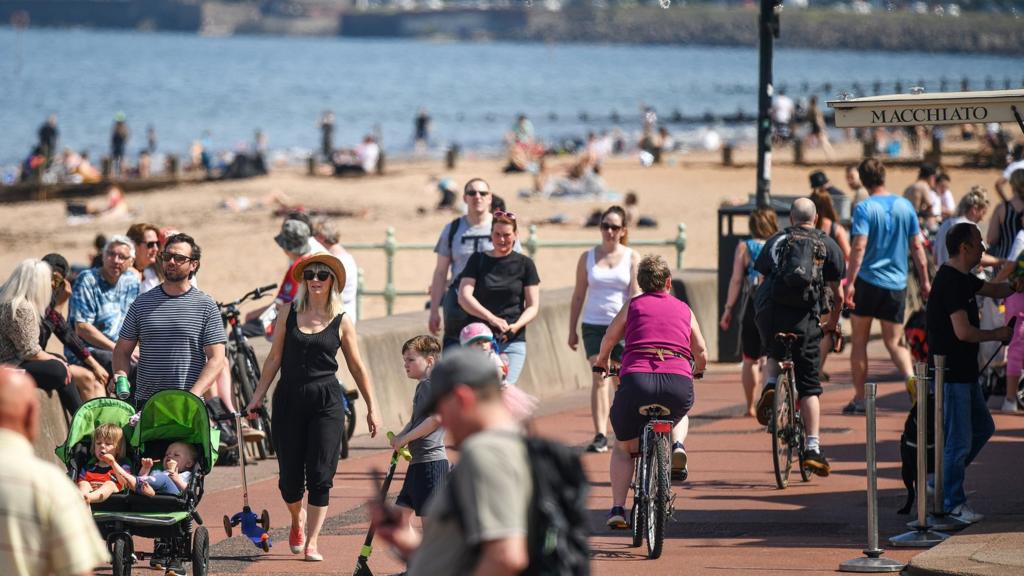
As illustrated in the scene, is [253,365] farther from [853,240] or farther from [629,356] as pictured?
[853,240]

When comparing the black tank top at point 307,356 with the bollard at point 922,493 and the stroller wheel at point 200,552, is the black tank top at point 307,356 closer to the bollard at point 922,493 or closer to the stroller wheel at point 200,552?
the stroller wheel at point 200,552

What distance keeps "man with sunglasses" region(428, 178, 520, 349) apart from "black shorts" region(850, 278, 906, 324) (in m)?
3.09

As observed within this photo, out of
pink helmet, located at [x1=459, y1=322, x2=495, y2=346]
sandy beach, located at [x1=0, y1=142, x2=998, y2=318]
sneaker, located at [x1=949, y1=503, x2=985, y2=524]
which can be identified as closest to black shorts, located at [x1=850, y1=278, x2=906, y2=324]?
sneaker, located at [x1=949, y1=503, x2=985, y2=524]

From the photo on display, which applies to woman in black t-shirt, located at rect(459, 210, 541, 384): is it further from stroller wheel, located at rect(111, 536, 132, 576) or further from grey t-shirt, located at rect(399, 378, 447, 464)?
stroller wheel, located at rect(111, 536, 132, 576)

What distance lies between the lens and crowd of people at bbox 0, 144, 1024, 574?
16.0ft

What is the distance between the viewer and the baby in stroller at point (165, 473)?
7926mm

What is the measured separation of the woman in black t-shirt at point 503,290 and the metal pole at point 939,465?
304cm

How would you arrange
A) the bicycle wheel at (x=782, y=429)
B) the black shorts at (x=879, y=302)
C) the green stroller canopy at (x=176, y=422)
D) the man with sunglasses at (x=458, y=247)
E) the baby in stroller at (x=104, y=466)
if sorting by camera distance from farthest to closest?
the black shorts at (x=879, y=302)
the man with sunglasses at (x=458, y=247)
the bicycle wheel at (x=782, y=429)
the green stroller canopy at (x=176, y=422)
the baby in stroller at (x=104, y=466)

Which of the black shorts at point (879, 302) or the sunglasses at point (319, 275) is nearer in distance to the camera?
the sunglasses at point (319, 275)

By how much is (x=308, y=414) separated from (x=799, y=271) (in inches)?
138

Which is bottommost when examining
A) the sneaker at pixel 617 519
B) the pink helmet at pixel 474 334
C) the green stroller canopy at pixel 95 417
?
the sneaker at pixel 617 519

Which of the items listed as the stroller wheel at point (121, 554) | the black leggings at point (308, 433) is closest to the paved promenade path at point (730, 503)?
the black leggings at point (308, 433)

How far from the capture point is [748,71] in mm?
182625

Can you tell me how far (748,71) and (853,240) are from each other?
173152mm
